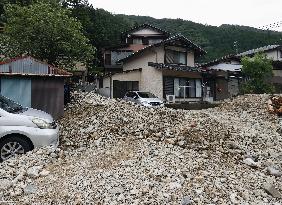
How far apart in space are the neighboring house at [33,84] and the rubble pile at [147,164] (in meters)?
0.86

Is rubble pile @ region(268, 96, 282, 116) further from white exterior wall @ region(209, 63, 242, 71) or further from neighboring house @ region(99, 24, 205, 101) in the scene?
white exterior wall @ region(209, 63, 242, 71)

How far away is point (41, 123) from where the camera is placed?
9.10 metres

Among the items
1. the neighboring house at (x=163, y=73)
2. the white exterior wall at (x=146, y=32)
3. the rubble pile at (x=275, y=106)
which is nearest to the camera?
the rubble pile at (x=275, y=106)

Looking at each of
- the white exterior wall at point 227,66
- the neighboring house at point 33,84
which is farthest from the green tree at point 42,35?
the white exterior wall at point 227,66

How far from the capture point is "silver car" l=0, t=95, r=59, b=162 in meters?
8.70

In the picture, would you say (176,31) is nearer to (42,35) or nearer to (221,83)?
(221,83)

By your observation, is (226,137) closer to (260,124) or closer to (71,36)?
(260,124)

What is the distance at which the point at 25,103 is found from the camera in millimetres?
12820

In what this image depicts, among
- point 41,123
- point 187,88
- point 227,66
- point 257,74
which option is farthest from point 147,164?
point 227,66

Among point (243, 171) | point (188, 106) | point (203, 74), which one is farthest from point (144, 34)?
point (243, 171)

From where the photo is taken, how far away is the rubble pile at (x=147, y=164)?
277 inches

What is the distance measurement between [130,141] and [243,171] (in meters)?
3.06

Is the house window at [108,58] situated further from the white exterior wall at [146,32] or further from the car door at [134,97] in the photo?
the car door at [134,97]

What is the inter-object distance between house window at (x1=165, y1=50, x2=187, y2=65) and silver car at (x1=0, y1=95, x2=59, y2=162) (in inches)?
900
